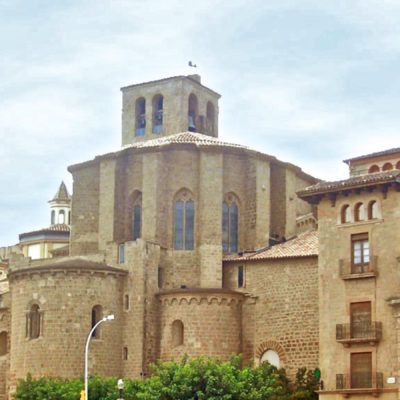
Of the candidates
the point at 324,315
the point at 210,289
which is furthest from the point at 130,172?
the point at 324,315

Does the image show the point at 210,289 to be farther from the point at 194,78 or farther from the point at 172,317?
the point at 194,78

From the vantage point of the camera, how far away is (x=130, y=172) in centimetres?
7069

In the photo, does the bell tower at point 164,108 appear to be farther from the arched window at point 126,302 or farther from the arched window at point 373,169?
the arched window at point 373,169

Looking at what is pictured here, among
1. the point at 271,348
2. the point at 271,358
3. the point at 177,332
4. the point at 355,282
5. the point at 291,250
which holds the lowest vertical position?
the point at 271,358

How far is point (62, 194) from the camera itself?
104 m

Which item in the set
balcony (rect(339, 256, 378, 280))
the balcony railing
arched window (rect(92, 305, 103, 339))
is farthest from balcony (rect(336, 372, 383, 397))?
arched window (rect(92, 305, 103, 339))

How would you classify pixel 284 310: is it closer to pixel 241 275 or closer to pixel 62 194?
pixel 241 275

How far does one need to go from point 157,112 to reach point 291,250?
1762cm

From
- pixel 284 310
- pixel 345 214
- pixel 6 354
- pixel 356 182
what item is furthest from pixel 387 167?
pixel 6 354

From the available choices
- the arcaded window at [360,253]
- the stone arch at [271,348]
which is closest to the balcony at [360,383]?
the arcaded window at [360,253]

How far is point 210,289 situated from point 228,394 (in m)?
8.49

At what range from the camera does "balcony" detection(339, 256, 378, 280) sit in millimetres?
53000

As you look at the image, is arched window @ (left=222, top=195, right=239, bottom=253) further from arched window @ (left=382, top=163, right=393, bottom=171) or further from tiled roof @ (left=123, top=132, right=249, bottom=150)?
arched window @ (left=382, top=163, right=393, bottom=171)

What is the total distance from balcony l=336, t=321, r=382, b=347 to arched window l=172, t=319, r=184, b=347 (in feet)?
41.2
